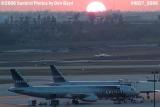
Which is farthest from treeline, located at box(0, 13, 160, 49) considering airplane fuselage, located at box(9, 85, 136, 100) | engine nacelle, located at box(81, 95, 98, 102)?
engine nacelle, located at box(81, 95, 98, 102)

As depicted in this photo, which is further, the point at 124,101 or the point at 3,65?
the point at 3,65

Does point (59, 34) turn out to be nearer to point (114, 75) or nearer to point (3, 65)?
point (3, 65)

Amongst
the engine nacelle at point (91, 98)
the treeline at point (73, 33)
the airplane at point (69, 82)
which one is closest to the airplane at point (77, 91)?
the engine nacelle at point (91, 98)

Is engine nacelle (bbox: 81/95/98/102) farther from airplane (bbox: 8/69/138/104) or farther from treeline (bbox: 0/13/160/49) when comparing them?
treeline (bbox: 0/13/160/49)

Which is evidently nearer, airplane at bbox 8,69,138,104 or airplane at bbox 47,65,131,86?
airplane at bbox 8,69,138,104

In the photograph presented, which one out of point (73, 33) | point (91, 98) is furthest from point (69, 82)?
point (73, 33)

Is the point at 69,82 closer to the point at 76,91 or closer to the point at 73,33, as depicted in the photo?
the point at 76,91

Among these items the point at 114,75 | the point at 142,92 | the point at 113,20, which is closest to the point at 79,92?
the point at 142,92

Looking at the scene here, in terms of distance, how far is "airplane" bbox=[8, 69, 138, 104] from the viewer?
168ft

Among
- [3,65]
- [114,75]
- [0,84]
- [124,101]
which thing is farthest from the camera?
[3,65]

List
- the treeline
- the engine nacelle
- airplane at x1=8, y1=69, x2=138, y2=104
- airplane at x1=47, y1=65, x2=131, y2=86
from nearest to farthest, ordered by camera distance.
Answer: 1. the engine nacelle
2. airplane at x1=8, y1=69, x2=138, y2=104
3. airplane at x1=47, y1=65, x2=131, y2=86
4. the treeline

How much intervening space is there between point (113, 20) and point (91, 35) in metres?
34.4

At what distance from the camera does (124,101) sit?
5141 centimetres

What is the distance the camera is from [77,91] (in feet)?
170
